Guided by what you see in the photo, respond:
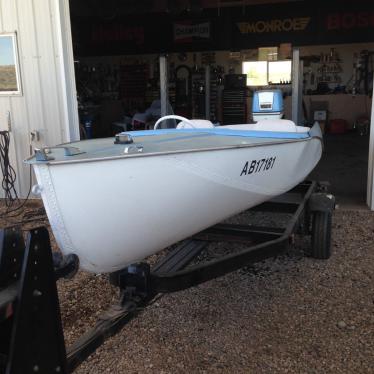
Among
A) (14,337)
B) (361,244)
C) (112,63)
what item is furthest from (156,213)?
(112,63)

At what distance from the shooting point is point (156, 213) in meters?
1.92

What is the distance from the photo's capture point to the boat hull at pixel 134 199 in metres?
1.74

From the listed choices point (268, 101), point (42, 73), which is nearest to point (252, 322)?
point (268, 101)

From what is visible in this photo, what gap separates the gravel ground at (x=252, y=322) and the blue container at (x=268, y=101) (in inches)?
60.8

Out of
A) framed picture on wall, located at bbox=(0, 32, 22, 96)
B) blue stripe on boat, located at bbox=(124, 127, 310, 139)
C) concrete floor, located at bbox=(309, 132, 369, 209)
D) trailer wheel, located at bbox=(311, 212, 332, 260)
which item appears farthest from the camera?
concrete floor, located at bbox=(309, 132, 369, 209)

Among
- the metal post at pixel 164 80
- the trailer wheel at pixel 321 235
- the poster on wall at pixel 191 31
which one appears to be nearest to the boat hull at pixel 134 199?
the trailer wheel at pixel 321 235

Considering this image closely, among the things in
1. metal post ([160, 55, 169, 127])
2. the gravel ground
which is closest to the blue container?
metal post ([160, 55, 169, 127])

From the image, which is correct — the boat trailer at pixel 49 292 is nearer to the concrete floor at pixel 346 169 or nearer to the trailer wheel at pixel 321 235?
the trailer wheel at pixel 321 235

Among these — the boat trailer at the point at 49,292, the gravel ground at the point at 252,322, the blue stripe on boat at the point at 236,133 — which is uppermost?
the blue stripe on boat at the point at 236,133

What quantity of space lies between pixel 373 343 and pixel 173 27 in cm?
1125

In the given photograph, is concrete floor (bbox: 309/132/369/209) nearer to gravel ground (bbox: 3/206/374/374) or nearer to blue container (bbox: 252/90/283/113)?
blue container (bbox: 252/90/283/113)

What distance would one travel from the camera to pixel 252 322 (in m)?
2.56

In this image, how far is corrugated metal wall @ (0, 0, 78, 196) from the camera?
4.72 metres

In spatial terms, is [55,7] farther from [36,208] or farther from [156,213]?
[156,213]
